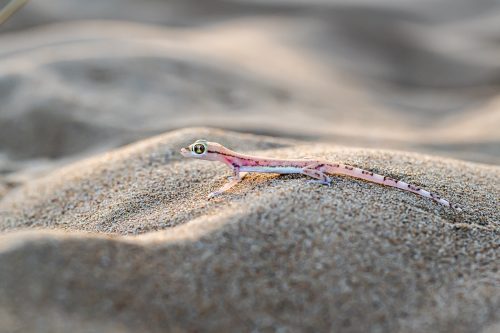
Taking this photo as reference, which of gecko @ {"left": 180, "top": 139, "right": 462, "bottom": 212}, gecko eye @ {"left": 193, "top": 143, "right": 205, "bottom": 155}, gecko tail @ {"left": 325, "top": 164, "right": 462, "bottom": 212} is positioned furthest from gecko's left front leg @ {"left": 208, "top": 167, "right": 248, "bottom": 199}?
gecko tail @ {"left": 325, "top": 164, "right": 462, "bottom": 212}

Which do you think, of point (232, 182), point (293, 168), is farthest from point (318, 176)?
point (232, 182)

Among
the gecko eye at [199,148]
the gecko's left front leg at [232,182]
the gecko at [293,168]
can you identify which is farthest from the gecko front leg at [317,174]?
the gecko eye at [199,148]

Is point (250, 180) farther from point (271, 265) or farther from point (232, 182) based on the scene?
point (271, 265)

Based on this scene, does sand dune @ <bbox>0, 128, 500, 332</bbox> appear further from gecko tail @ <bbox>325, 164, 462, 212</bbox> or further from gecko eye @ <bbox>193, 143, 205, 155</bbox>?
gecko eye @ <bbox>193, 143, 205, 155</bbox>

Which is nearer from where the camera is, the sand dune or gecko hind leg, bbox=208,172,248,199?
the sand dune

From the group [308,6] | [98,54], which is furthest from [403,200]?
[308,6]

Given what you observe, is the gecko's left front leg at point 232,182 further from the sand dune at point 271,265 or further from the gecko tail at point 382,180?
the gecko tail at point 382,180
